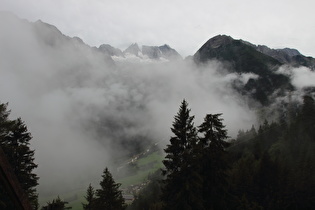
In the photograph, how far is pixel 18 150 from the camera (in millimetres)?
22875

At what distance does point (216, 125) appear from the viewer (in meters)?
26.4

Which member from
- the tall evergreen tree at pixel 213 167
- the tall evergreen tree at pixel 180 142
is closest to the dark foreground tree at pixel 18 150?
the tall evergreen tree at pixel 180 142

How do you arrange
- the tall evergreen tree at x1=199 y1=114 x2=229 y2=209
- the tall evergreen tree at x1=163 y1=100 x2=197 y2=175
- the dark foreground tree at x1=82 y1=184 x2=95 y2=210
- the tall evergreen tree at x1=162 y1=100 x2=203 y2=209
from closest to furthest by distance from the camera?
the tall evergreen tree at x1=162 y1=100 x2=203 y2=209
the tall evergreen tree at x1=199 y1=114 x2=229 y2=209
the tall evergreen tree at x1=163 y1=100 x2=197 y2=175
the dark foreground tree at x1=82 y1=184 x2=95 y2=210

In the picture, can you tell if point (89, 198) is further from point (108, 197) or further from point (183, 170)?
point (183, 170)

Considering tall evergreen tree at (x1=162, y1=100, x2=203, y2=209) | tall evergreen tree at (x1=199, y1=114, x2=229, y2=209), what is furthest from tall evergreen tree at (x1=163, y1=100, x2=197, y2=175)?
tall evergreen tree at (x1=199, y1=114, x2=229, y2=209)

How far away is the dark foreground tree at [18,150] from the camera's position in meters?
22.7

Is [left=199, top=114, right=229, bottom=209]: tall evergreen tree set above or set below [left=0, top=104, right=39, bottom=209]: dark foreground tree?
below

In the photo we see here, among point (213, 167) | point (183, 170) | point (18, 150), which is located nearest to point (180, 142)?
point (183, 170)

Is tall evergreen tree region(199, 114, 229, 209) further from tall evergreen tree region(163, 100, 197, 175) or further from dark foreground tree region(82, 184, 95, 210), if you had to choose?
dark foreground tree region(82, 184, 95, 210)

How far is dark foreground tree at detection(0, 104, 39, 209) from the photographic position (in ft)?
74.3

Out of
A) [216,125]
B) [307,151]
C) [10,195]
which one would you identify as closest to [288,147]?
[307,151]

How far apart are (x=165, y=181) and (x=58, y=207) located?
448 inches

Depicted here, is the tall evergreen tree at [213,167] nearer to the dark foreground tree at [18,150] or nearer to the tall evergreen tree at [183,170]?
the tall evergreen tree at [183,170]

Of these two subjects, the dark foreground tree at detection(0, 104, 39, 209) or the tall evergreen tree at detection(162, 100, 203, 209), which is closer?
the dark foreground tree at detection(0, 104, 39, 209)
